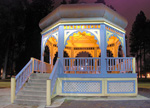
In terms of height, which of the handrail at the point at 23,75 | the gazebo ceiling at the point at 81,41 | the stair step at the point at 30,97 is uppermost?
the gazebo ceiling at the point at 81,41

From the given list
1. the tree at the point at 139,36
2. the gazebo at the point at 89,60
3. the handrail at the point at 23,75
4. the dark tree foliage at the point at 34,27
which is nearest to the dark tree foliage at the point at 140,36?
the tree at the point at 139,36

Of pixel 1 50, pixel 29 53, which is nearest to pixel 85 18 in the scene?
pixel 29 53

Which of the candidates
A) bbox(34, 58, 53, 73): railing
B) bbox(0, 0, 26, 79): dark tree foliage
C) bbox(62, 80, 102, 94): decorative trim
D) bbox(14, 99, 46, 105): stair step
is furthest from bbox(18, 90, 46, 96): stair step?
bbox(0, 0, 26, 79): dark tree foliage

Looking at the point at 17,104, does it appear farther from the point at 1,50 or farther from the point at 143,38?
the point at 143,38

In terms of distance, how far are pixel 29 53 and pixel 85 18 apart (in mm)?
20714

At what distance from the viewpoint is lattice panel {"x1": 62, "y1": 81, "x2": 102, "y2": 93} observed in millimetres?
9420

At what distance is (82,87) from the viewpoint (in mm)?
9477

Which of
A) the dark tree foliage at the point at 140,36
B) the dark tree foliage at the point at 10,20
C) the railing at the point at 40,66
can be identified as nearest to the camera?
the railing at the point at 40,66

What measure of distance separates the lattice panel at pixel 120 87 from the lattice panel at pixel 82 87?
2.11 feet

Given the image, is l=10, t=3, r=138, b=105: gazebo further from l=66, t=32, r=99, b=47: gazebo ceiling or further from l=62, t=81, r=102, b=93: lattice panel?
l=66, t=32, r=99, b=47: gazebo ceiling

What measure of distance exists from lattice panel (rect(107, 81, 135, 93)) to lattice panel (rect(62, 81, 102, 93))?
0.64m

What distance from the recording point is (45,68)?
1227 centimetres

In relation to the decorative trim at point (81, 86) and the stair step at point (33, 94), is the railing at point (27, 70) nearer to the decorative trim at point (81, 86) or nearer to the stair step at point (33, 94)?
the stair step at point (33, 94)

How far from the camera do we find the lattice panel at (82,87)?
9.42 m
